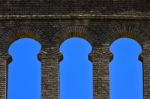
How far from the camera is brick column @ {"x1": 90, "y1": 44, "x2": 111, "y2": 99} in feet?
158

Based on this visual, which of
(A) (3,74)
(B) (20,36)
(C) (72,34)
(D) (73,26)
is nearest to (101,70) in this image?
(C) (72,34)

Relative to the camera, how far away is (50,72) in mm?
48500

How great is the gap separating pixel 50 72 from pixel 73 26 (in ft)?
5.33

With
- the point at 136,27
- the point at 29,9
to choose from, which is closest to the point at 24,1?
the point at 29,9

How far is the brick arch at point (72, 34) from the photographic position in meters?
48.8

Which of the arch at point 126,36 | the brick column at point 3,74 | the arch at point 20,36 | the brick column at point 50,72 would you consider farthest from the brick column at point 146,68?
the brick column at point 3,74

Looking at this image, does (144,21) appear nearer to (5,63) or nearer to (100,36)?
(100,36)

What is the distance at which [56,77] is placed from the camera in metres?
48.4

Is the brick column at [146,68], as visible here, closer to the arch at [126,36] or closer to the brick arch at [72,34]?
the arch at [126,36]

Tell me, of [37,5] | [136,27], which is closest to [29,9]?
[37,5]

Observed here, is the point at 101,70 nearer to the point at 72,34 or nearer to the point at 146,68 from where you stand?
the point at 146,68

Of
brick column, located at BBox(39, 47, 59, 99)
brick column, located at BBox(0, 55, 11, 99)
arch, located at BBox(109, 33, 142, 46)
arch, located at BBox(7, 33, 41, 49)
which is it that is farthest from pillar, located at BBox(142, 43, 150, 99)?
brick column, located at BBox(0, 55, 11, 99)

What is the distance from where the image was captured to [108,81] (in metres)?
48.3

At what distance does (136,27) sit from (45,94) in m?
3.45
